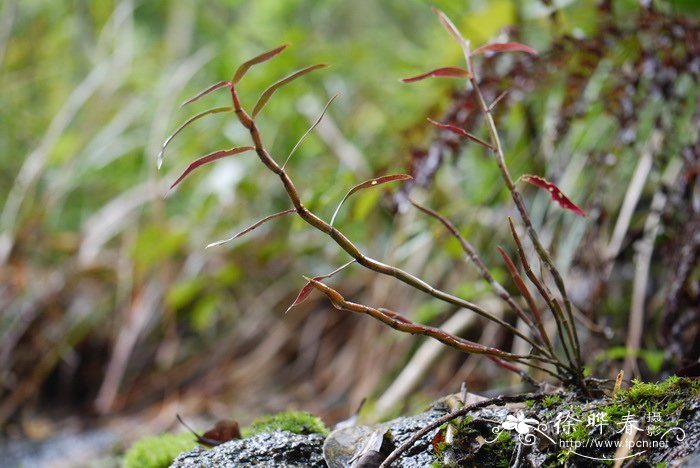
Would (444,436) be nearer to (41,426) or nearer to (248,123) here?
(248,123)

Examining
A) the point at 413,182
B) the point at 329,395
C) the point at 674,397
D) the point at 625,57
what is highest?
the point at 625,57

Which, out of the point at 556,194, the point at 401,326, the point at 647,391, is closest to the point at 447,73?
the point at 556,194

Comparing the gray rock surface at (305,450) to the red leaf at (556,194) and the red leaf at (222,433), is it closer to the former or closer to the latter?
the red leaf at (222,433)

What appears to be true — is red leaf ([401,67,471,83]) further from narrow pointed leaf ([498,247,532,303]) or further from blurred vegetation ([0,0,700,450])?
blurred vegetation ([0,0,700,450])

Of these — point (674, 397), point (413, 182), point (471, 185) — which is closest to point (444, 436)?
point (674, 397)

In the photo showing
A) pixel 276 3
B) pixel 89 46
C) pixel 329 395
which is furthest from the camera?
pixel 89 46

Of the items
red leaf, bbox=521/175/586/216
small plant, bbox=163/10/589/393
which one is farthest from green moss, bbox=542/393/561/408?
red leaf, bbox=521/175/586/216
